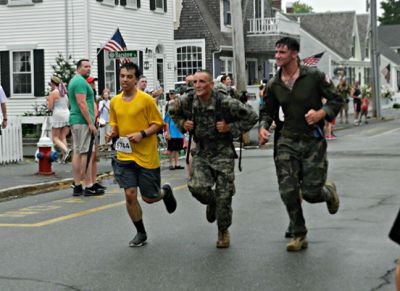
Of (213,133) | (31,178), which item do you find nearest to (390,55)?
(31,178)

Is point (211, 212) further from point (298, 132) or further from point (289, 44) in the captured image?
point (289, 44)

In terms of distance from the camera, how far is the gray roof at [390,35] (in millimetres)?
105250

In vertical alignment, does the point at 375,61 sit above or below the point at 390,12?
below

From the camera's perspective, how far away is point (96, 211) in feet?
38.5

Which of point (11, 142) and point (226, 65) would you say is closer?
point (11, 142)

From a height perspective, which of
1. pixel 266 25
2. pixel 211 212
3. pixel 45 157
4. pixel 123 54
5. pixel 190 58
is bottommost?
pixel 211 212

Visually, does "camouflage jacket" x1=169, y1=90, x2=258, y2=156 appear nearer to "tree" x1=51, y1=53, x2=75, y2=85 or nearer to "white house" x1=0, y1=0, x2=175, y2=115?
"tree" x1=51, y1=53, x2=75, y2=85

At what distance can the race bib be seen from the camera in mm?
9109

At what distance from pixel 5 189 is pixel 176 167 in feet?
15.0

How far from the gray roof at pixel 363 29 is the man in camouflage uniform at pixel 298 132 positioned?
63.8 m

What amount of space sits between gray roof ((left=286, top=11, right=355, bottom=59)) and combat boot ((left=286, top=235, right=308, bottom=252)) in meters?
58.5

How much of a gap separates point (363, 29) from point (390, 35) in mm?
34714

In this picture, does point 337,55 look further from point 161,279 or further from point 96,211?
point 161,279

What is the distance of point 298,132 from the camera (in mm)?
8492
